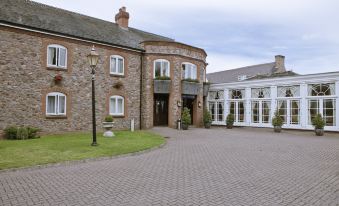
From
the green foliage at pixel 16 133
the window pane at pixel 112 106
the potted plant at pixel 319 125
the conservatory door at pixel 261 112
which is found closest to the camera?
the green foliage at pixel 16 133

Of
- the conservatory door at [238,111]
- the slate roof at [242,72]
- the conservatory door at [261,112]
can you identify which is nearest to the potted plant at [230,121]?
the conservatory door at [238,111]

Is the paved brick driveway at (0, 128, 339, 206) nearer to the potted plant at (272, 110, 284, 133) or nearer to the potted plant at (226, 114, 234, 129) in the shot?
the potted plant at (272, 110, 284, 133)

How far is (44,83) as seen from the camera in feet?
54.1

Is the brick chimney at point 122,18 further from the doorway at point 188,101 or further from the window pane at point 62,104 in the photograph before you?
the window pane at point 62,104

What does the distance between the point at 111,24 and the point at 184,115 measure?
35.0ft

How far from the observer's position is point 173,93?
2181 centimetres

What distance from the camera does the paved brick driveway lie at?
545 centimetres

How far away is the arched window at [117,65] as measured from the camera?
19978 mm

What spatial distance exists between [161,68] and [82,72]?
251 inches

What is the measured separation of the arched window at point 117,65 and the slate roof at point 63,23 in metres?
1.00

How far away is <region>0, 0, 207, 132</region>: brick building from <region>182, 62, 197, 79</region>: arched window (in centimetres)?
8

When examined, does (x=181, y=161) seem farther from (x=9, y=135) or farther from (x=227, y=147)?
(x=9, y=135)

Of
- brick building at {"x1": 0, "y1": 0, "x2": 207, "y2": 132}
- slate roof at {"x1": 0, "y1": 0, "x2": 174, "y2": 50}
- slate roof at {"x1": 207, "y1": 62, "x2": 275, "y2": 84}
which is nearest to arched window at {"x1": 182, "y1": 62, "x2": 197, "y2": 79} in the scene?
brick building at {"x1": 0, "y1": 0, "x2": 207, "y2": 132}

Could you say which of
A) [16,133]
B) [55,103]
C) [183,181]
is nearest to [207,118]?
[55,103]
